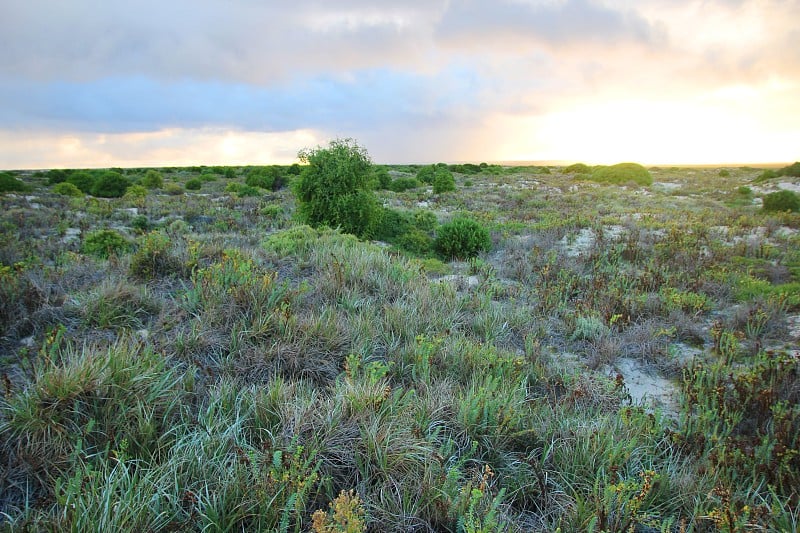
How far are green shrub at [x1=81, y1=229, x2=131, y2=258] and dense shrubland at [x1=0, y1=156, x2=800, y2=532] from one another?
0.06 meters

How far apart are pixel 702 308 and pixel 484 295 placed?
10.1 feet

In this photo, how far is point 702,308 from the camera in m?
5.89

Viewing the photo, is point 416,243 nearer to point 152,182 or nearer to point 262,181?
point 262,181

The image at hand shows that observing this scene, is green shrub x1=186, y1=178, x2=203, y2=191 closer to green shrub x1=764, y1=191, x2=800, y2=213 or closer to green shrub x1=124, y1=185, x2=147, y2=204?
green shrub x1=124, y1=185, x2=147, y2=204

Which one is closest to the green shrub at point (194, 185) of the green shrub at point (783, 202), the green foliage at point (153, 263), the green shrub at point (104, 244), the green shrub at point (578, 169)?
the green shrub at point (104, 244)

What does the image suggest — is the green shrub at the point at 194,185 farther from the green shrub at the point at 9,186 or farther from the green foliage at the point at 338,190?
the green foliage at the point at 338,190

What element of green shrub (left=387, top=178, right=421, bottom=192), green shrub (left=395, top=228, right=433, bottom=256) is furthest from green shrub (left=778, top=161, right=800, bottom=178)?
green shrub (left=395, top=228, right=433, bottom=256)

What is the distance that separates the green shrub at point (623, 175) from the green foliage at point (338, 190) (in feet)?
78.7

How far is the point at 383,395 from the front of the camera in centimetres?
288

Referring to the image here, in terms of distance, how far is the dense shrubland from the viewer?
2172mm

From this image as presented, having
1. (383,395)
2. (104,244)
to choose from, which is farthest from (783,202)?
(104,244)

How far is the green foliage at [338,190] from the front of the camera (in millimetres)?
10648

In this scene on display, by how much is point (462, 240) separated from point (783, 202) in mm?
12495

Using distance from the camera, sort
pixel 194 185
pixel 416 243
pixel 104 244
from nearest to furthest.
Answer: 1. pixel 104 244
2. pixel 416 243
3. pixel 194 185
